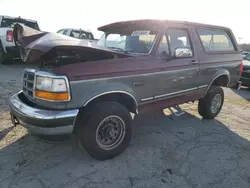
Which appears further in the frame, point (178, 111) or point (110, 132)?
point (178, 111)

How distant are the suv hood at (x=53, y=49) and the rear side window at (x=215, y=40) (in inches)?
80.8

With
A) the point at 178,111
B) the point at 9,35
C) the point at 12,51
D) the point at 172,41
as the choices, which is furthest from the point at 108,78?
the point at 12,51

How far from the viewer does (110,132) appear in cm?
298

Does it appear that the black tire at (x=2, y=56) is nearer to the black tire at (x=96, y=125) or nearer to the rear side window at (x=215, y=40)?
the black tire at (x=96, y=125)

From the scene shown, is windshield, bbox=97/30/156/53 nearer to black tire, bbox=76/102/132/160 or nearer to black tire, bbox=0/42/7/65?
black tire, bbox=76/102/132/160

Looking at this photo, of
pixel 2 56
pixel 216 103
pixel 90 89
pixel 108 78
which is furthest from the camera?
pixel 2 56

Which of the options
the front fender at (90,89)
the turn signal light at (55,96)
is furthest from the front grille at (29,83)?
the front fender at (90,89)

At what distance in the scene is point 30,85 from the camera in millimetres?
2807

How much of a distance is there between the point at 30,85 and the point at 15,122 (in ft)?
2.03

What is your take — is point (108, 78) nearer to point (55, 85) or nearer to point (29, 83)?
point (55, 85)

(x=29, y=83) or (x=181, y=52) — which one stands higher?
(x=181, y=52)

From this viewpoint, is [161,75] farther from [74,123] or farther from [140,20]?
[74,123]

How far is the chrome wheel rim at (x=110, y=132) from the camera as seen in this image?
9.45ft

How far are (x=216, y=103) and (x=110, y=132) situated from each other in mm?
3041
